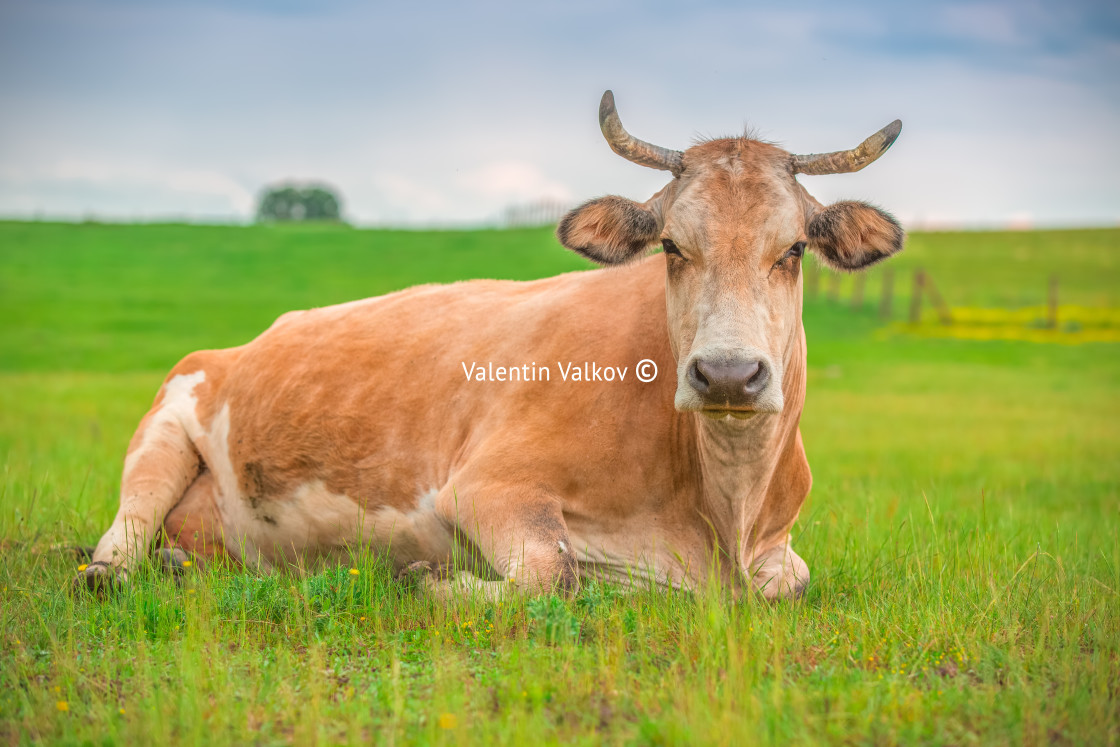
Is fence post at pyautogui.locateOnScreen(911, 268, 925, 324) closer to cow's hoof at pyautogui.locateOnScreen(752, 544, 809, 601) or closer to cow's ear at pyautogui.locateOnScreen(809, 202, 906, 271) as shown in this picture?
cow's hoof at pyautogui.locateOnScreen(752, 544, 809, 601)

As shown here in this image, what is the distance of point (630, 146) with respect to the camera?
4.89 metres

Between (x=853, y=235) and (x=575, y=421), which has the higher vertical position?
(x=853, y=235)

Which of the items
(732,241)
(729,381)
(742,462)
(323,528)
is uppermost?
(732,241)

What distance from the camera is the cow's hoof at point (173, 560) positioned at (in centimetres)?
536

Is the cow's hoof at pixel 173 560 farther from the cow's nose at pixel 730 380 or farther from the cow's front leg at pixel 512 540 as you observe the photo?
the cow's nose at pixel 730 380

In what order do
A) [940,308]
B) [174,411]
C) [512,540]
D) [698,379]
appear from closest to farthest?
[698,379] < [512,540] < [174,411] < [940,308]

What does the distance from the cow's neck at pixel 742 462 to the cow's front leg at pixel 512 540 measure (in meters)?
0.80

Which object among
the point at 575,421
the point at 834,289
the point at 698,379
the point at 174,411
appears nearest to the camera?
the point at 698,379

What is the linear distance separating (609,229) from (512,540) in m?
1.74

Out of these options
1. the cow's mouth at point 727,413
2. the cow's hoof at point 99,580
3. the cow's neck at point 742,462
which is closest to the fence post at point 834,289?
the cow's neck at point 742,462

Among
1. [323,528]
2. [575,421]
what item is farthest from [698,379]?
[323,528]

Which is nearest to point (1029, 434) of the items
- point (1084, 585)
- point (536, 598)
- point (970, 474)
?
point (970, 474)

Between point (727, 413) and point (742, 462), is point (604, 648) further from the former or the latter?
point (742, 462)

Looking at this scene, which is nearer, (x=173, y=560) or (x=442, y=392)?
(x=173, y=560)
